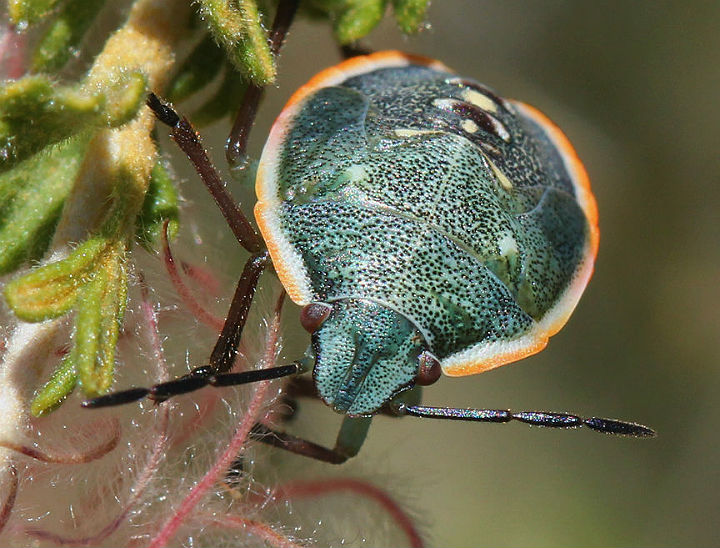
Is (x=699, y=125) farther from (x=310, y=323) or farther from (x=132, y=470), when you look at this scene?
(x=132, y=470)

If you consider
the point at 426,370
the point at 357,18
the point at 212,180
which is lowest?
the point at 426,370

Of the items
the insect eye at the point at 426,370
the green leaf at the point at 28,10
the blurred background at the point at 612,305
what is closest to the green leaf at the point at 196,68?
the green leaf at the point at 28,10

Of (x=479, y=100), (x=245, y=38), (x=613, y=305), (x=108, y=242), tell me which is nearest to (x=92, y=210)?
(x=108, y=242)

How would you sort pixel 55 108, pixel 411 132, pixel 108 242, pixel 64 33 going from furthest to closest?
pixel 411 132, pixel 64 33, pixel 108 242, pixel 55 108

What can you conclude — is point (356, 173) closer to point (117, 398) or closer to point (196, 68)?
point (196, 68)

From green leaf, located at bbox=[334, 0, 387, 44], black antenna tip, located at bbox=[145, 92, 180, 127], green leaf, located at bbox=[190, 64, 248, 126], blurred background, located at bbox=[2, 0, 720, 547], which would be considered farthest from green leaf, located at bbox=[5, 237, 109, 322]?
blurred background, located at bbox=[2, 0, 720, 547]

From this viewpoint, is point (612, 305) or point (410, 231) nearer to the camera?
point (410, 231)

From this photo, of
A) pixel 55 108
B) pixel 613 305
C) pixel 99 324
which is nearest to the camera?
pixel 55 108

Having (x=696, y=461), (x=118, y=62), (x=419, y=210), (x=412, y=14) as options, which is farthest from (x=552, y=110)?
(x=118, y=62)
